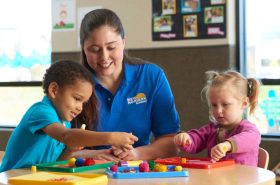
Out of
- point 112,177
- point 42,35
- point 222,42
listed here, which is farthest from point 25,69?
point 112,177

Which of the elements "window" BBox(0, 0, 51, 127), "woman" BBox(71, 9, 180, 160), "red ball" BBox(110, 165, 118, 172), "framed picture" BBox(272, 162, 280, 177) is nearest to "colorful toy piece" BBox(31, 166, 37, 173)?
"red ball" BBox(110, 165, 118, 172)

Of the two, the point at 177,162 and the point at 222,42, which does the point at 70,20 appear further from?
the point at 177,162

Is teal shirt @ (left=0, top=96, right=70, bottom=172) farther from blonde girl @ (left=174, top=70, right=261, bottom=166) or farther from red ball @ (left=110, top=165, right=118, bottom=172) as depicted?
blonde girl @ (left=174, top=70, right=261, bottom=166)

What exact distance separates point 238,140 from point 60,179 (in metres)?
0.80

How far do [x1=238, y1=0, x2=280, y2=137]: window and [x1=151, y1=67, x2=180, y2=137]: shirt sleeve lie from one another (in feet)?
5.11

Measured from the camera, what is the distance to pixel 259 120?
3.99 metres

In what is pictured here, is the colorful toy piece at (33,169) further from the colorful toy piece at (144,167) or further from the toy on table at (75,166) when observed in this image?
the colorful toy piece at (144,167)

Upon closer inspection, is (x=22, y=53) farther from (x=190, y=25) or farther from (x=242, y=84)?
(x=242, y=84)

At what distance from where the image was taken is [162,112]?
2453 mm

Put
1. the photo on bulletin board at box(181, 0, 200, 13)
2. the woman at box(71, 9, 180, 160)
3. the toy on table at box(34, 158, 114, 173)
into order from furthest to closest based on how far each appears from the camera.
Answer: the photo on bulletin board at box(181, 0, 200, 13) < the woman at box(71, 9, 180, 160) < the toy on table at box(34, 158, 114, 173)

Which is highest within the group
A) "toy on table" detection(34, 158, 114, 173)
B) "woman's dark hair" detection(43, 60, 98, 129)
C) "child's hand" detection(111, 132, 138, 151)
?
"woman's dark hair" detection(43, 60, 98, 129)

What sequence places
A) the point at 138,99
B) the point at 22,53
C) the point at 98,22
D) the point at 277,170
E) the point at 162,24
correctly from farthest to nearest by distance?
the point at 22,53 → the point at 162,24 → the point at 277,170 → the point at 138,99 → the point at 98,22

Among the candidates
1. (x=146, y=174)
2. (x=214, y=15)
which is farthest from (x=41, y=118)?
(x=214, y=15)

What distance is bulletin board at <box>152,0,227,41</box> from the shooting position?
402 cm
